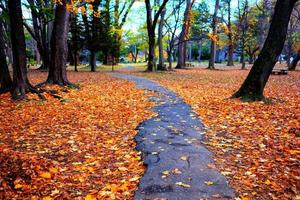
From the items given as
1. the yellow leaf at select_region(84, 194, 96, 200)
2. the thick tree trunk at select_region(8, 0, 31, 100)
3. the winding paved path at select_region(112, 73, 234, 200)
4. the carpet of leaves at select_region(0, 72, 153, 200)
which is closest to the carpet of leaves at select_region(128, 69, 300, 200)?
the winding paved path at select_region(112, 73, 234, 200)

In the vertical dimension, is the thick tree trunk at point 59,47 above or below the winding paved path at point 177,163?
above

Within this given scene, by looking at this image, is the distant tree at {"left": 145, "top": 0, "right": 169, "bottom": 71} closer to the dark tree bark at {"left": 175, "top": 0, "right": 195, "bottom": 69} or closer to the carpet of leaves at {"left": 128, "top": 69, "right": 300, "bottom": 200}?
the dark tree bark at {"left": 175, "top": 0, "right": 195, "bottom": 69}

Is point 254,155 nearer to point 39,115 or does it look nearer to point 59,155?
point 59,155

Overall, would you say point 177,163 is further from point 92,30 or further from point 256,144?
point 92,30

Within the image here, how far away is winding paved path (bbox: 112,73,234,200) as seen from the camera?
156 inches

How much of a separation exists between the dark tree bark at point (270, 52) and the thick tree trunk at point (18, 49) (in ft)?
24.7

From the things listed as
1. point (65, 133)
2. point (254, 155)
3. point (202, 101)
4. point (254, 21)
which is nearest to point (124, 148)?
point (65, 133)

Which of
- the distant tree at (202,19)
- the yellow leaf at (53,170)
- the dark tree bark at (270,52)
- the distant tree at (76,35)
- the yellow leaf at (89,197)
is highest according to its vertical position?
the distant tree at (202,19)

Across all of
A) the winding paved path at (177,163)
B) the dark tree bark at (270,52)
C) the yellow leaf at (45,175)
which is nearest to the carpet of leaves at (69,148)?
the yellow leaf at (45,175)

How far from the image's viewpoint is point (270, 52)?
384 inches

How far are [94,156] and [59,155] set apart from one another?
2.14 feet

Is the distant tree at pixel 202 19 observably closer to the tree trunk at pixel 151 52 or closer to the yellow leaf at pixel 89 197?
the tree trunk at pixel 151 52

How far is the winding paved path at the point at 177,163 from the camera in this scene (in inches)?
156

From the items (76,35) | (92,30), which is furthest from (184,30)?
(76,35)
